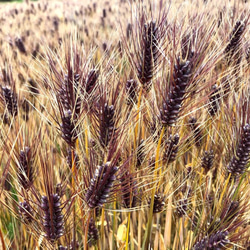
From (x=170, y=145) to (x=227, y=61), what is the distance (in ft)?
1.67

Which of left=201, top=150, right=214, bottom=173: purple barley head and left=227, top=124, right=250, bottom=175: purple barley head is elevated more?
left=227, top=124, right=250, bottom=175: purple barley head

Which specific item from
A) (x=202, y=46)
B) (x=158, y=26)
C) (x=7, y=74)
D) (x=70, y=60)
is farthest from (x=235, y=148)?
(x=7, y=74)

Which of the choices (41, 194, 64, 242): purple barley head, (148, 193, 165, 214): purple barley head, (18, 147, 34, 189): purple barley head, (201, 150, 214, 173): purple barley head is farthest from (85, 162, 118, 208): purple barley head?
(201, 150, 214, 173): purple barley head

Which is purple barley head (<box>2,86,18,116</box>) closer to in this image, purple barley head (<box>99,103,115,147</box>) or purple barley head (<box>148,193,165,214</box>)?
purple barley head (<box>99,103,115,147</box>)

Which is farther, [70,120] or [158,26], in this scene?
[158,26]

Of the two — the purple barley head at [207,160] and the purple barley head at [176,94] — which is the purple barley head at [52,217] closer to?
the purple barley head at [176,94]

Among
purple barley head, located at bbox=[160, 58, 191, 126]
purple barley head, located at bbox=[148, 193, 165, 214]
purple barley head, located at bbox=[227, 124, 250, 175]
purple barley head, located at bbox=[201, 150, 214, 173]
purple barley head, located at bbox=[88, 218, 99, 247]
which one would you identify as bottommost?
purple barley head, located at bbox=[88, 218, 99, 247]

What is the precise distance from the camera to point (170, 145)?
0.86 meters

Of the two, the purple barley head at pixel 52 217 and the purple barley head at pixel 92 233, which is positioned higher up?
the purple barley head at pixel 52 217

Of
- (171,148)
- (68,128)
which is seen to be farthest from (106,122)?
(171,148)

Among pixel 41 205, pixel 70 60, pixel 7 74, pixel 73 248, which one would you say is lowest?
pixel 73 248

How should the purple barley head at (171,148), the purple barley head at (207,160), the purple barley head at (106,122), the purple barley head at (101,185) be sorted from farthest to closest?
the purple barley head at (207,160)
the purple barley head at (171,148)
the purple barley head at (106,122)
the purple barley head at (101,185)

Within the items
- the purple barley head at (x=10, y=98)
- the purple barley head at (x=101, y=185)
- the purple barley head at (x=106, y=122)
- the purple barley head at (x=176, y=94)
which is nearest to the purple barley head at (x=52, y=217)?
the purple barley head at (x=101, y=185)

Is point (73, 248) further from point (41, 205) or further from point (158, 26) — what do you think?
point (158, 26)
